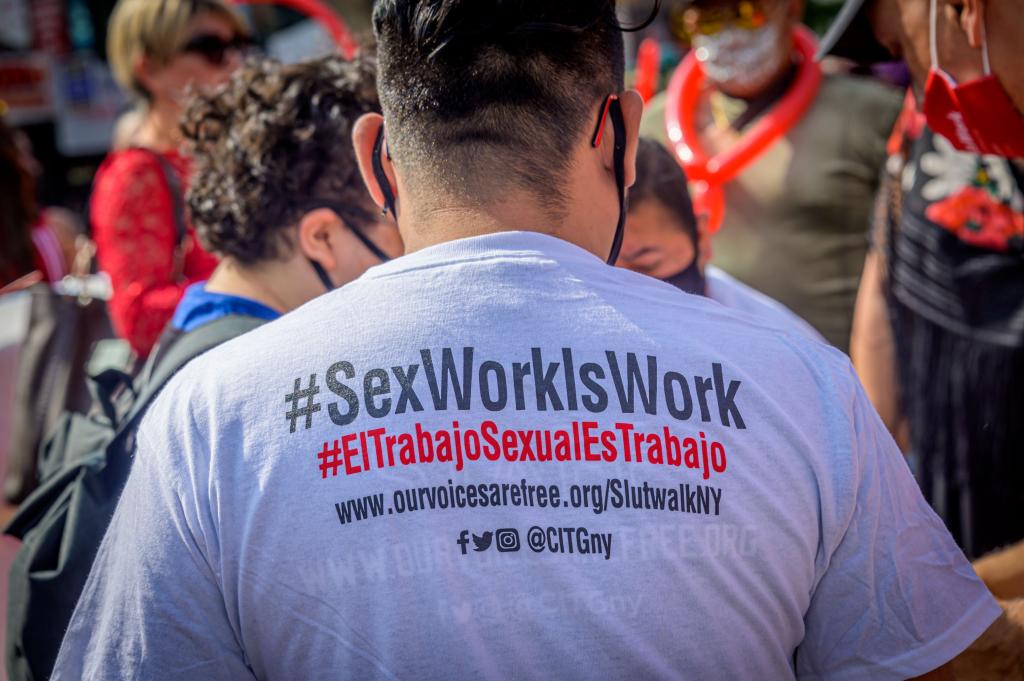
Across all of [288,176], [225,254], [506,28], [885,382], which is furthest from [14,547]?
[885,382]

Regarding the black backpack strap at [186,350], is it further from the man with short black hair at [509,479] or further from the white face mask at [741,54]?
the white face mask at [741,54]


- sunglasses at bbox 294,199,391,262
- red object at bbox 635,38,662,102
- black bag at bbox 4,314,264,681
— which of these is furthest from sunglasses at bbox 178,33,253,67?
black bag at bbox 4,314,264,681

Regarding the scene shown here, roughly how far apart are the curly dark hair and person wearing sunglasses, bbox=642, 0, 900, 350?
5.36 feet

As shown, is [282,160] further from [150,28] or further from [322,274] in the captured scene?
[150,28]

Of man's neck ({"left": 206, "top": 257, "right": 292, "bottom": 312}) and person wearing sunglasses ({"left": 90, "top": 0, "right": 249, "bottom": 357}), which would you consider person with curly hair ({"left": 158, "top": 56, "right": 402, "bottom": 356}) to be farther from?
person wearing sunglasses ({"left": 90, "top": 0, "right": 249, "bottom": 357})

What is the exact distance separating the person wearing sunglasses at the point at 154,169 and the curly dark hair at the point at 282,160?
0.39m

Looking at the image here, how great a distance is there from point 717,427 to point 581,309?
0.76 ft

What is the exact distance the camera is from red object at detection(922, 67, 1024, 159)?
1949 millimetres

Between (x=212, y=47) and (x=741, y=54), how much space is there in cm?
191

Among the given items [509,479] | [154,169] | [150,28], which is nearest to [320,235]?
[509,479]

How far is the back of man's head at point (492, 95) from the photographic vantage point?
1.34m

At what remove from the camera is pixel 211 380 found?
4.33ft

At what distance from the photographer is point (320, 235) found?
2061 mm

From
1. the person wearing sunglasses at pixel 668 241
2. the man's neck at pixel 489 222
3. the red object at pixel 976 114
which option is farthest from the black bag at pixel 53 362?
the red object at pixel 976 114
